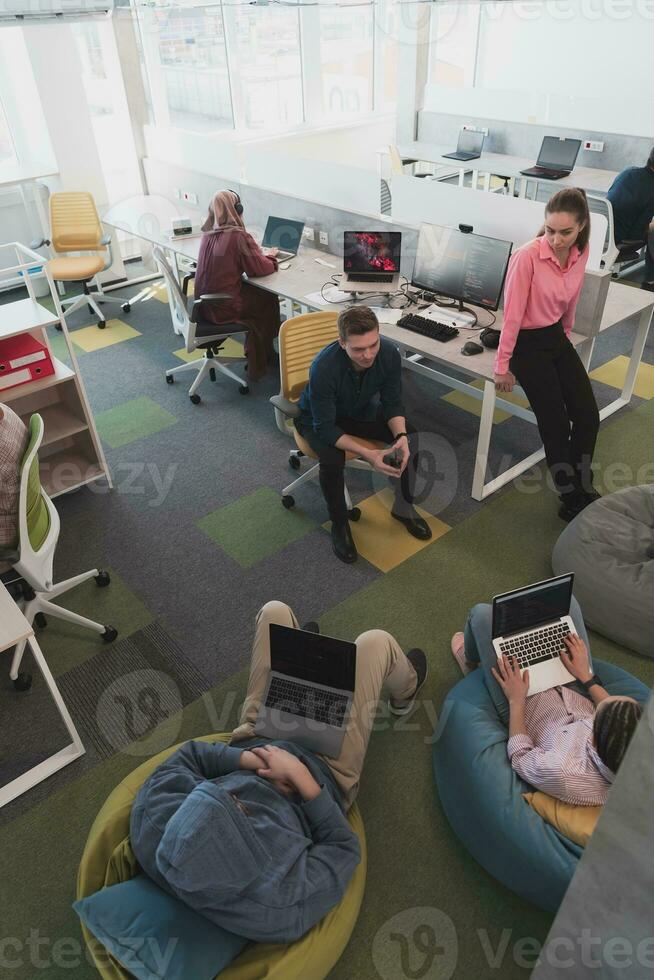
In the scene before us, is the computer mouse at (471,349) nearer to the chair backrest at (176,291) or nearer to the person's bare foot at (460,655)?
the person's bare foot at (460,655)

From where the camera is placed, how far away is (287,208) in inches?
194

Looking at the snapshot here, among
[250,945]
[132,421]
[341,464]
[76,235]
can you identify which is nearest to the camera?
[250,945]

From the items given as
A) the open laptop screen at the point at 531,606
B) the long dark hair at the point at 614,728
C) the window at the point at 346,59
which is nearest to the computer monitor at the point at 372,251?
the open laptop screen at the point at 531,606

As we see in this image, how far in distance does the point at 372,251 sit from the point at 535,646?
2624 millimetres

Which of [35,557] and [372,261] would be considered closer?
[35,557]

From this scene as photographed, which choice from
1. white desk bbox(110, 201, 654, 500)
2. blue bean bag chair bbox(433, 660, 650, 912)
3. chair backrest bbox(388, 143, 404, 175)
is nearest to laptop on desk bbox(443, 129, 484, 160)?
chair backrest bbox(388, 143, 404, 175)

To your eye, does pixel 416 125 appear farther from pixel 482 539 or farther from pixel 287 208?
pixel 482 539

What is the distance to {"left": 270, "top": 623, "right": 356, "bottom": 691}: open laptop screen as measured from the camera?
6.63 ft

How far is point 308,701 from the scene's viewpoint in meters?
2.01

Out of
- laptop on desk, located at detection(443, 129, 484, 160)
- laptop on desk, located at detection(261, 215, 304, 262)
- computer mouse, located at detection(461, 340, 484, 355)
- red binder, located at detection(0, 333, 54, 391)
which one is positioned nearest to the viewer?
red binder, located at detection(0, 333, 54, 391)

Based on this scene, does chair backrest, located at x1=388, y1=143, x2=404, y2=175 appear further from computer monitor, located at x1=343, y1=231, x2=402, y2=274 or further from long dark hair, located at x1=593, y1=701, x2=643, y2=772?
long dark hair, located at x1=593, y1=701, x2=643, y2=772

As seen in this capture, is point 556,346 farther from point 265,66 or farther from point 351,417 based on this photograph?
point 265,66

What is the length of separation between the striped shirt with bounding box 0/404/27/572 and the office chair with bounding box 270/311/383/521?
3.96 ft

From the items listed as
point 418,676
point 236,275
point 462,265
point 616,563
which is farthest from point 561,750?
point 236,275
